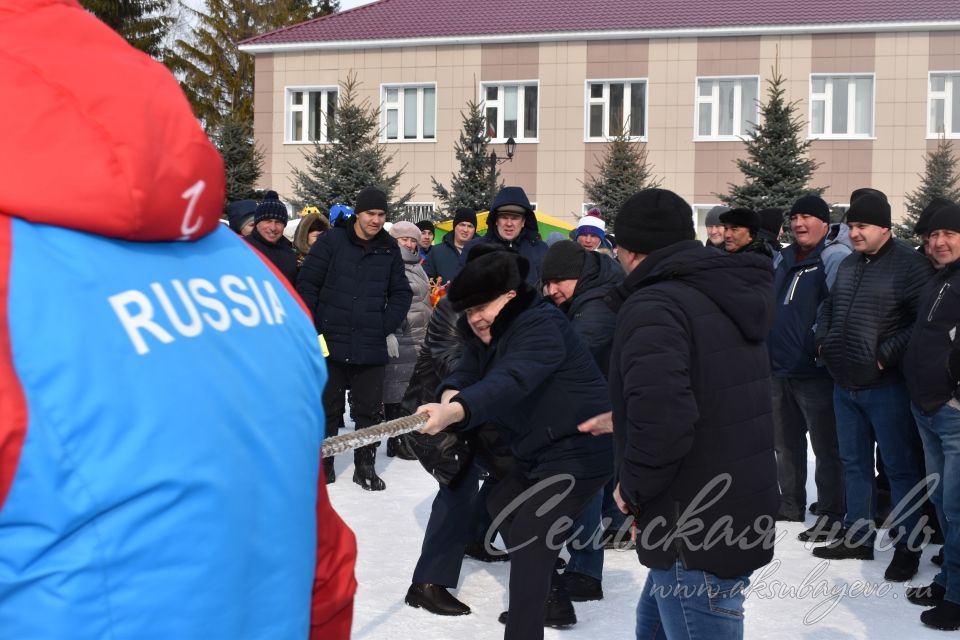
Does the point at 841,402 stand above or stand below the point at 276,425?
below

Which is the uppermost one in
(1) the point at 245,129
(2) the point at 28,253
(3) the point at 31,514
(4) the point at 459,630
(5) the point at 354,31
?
(5) the point at 354,31

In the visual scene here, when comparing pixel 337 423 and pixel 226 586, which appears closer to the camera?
pixel 226 586

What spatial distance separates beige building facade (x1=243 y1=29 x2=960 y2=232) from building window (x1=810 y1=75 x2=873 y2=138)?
0.02 meters

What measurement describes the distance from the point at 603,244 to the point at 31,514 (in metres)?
8.42

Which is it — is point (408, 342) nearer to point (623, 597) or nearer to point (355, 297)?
point (355, 297)

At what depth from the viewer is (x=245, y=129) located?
26578 mm

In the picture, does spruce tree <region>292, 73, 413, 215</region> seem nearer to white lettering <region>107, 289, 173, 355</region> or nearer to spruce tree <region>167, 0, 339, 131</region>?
spruce tree <region>167, 0, 339, 131</region>

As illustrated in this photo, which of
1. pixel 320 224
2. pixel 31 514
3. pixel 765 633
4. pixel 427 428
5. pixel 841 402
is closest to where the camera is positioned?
pixel 31 514

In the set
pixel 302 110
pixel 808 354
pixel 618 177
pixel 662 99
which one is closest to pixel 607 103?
pixel 662 99

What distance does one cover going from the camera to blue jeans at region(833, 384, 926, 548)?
599 cm

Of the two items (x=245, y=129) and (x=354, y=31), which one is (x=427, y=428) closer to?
(x=245, y=129)

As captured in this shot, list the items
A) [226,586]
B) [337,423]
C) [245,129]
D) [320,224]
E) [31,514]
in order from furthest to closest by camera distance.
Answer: [245,129] < [320,224] < [337,423] < [226,586] < [31,514]

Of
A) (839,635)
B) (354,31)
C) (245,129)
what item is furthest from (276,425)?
(354,31)

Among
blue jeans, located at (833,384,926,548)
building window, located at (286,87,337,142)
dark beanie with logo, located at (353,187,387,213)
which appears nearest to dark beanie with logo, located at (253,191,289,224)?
dark beanie with logo, located at (353,187,387,213)
